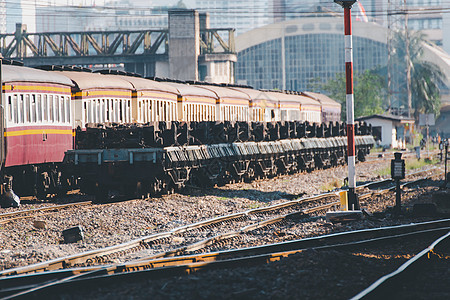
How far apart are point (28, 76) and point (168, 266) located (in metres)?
11.3

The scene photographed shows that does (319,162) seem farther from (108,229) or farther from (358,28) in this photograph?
(358,28)

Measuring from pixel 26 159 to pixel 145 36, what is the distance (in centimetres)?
4070

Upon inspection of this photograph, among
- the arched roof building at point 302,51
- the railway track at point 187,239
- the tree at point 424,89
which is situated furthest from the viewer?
the arched roof building at point 302,51

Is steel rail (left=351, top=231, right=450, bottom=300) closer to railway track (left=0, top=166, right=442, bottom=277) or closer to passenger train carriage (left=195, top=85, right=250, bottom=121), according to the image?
railway track (left=0, top=166, right=442, bottom=277)

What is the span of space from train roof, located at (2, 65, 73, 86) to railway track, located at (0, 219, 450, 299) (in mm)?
9462

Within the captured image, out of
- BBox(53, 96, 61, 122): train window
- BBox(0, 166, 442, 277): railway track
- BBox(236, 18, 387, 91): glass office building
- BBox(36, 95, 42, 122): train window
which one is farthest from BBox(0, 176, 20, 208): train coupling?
BBox(236, 18, 387, 91): glass office building

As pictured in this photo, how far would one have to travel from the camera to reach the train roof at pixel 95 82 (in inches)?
802

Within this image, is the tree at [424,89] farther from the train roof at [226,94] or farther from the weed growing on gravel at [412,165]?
the train roof at [226,94]


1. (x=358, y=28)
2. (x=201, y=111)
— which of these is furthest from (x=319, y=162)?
(x=358, y=28)

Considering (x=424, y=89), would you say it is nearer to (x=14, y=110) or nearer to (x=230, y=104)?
(x=230, y=104)

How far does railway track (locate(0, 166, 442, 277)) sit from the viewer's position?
29.4 feet

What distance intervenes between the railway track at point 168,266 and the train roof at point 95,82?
11581 millimetres

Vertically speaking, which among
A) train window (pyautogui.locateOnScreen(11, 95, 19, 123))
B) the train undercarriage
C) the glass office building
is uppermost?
the glass office building

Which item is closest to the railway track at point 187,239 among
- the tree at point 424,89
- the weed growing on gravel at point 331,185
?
the weed growing on gravel at point 331,185
